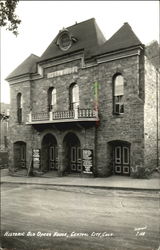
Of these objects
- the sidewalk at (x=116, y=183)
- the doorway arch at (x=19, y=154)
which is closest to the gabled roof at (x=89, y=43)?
the doorway arch at (x=19, y=154)

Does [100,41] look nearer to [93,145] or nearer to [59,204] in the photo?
[93,145]

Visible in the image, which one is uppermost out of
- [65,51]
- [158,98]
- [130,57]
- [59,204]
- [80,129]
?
[65,51]

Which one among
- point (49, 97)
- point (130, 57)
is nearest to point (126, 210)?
point (130, 57)

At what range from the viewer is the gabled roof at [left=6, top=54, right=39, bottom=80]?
19812 millimetres

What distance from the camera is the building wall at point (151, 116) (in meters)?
14.2

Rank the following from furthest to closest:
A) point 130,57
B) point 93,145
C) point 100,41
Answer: point 100,41
point 93,145
point 130,57

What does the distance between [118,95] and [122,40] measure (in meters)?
3.48

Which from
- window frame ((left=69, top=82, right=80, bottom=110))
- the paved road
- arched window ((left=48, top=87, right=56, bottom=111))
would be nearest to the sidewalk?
the paved road

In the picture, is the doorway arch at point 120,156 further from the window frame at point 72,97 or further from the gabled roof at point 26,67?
the gabled roof at point 26,67

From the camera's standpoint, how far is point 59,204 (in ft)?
33.8

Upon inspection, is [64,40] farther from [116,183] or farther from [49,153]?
[116,183]

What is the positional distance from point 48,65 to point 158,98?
28.8 feet

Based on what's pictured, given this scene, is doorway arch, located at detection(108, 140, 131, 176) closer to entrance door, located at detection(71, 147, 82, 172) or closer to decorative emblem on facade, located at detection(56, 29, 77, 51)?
entrance door, located at detection(71, 147, 82, 172)

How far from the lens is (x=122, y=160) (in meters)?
15.4
